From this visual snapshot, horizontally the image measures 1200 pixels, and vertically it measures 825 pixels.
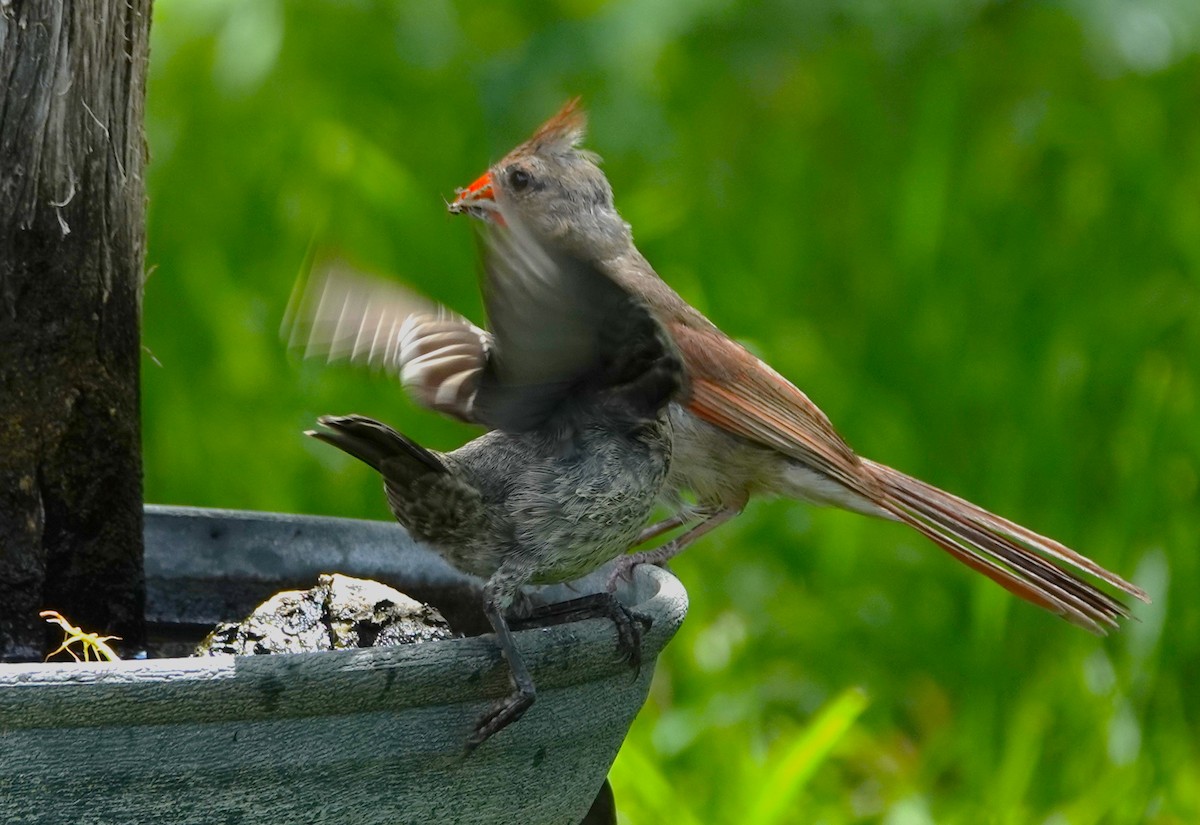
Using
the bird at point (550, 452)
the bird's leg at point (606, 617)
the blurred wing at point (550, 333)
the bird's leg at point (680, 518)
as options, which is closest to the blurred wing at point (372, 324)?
the bird at point (550, 452)

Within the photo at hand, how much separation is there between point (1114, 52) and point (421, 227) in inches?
89.6

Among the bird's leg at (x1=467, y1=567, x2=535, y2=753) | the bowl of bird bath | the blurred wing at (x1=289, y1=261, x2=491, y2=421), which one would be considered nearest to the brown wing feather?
the blurred wing at (x1=289, y1=261, x2=491, y2=421)

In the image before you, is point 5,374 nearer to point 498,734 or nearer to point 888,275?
point 498,734

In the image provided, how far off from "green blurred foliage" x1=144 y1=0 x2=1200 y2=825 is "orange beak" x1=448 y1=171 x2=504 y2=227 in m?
0.37

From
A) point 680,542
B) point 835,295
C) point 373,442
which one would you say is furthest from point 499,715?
point 835,295

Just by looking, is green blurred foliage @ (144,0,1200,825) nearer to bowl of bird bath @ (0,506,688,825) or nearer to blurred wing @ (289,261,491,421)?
blurred wing @ (289,261,491,421)

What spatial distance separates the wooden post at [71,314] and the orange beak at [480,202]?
35.8 inches

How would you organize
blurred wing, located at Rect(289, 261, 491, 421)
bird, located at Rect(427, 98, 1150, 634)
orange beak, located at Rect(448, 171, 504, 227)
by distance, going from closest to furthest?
blurred wing, located at Rect(289, 261, 491, 421) → orange beak, located at Rect(448, 171, 504, 227) → bird, located at Rect(427, 98, 1150, 634)

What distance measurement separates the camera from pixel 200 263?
5.19 metres

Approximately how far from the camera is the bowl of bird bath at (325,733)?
158 centimetres

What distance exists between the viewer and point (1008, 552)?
11.2ft

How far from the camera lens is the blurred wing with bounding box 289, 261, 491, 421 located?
242 centimetres

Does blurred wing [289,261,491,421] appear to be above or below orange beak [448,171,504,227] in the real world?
below

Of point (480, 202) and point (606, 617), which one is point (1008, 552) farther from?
point (606, 617)
